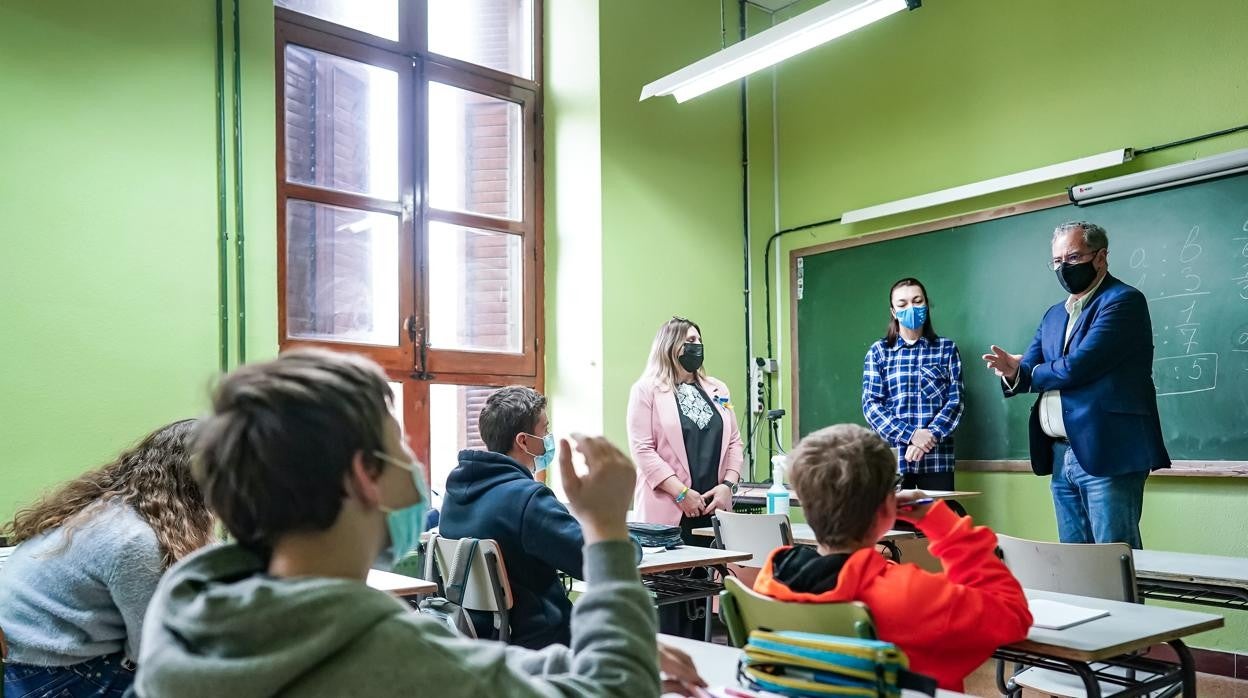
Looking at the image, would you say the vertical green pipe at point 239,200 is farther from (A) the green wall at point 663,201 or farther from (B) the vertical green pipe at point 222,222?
(A) the green wall at point 663,201

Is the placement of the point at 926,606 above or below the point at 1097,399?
below

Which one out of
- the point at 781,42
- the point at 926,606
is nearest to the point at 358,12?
the point at 781,42

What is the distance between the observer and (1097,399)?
10.8ft

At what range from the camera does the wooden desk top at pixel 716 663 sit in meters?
1.37

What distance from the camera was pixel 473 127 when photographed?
16.4ft

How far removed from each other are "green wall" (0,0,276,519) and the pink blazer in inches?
61.6

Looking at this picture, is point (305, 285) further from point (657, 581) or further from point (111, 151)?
point (657, 581)

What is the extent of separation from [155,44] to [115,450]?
1569 millimetres

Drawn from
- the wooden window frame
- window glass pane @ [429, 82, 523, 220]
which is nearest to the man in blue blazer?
the wooden window frame

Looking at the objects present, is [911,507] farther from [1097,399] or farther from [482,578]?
[1097,399]

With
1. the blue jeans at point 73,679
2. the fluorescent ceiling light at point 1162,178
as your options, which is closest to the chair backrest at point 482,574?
the blue jeans at point 73,679

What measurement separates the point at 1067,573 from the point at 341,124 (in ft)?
11.7

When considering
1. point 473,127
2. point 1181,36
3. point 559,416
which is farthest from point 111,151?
point 1181,36

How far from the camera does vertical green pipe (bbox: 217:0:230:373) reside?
3.84 metres
